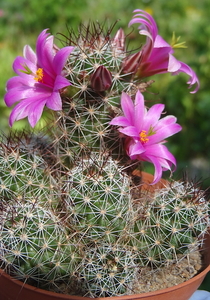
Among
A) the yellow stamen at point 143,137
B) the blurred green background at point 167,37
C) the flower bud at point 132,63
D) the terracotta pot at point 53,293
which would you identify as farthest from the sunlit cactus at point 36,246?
the blurred green background at point 167,37

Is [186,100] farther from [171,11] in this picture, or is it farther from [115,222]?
[115,222]

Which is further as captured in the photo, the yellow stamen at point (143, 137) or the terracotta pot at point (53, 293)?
the yellow stamen at point (143, 137)

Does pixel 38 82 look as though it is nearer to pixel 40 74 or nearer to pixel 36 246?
pixel 40 74

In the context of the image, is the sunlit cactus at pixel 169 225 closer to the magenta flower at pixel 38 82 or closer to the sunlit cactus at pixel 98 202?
the sunlit cactus at pixel 98 202

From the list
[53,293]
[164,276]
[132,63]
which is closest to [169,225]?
[164,276]

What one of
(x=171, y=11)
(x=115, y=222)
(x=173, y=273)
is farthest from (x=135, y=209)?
(x=171, y=11)

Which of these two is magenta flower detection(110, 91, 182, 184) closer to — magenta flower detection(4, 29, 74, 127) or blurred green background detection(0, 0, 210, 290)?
magenta flower detection(4, 29, 74, 127)
